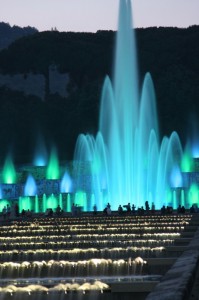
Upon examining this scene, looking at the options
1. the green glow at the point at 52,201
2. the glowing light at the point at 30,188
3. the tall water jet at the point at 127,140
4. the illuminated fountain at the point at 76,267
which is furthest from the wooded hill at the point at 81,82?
the illuminated fountain at the point at 76,267

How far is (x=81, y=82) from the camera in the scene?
9862 cm

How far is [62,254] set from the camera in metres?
16.3

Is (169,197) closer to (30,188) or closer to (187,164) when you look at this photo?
(187,164)

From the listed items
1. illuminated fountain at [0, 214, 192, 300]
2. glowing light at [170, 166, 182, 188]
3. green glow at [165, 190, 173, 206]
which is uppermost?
glowing light at [170, 166, 182, 188]

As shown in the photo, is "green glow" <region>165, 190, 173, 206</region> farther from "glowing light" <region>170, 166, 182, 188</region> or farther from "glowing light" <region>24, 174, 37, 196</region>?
"glowing light" <region>24, 174, 37, 196</region>

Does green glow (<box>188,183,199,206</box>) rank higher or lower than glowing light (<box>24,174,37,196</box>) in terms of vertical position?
lower

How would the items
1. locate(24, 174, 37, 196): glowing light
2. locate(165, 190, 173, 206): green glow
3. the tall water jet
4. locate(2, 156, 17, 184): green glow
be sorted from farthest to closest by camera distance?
locate(2, 156, 17, 184): green glow
locate(24, 174, 37, 196): glowing light
locate(165, 190, 173, 206): green glow
the tall water jet

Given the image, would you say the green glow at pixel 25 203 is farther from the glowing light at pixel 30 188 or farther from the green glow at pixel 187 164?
the green glow at pixel 187 164

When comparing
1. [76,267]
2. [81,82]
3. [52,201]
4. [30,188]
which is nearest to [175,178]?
[52,201]

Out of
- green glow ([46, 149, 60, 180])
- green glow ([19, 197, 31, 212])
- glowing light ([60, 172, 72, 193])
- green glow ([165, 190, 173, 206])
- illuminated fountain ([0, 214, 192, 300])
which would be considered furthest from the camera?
green glow ([46, 149, 60, 180])

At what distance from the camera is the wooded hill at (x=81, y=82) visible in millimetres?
84250

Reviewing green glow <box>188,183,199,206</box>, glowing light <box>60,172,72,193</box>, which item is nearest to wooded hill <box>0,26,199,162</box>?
glowing light <box>60,172,72,193</box>

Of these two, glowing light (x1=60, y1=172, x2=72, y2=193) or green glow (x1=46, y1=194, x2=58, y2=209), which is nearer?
green glow (x1=46, y1=194, x2=58, y2=209)

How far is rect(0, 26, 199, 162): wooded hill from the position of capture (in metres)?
84.2
